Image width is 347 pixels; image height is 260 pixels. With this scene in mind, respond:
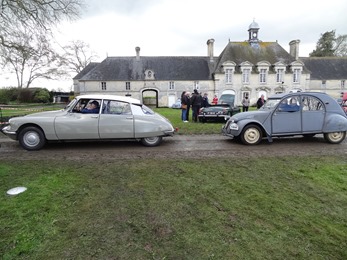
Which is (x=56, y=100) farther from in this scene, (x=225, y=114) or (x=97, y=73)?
(x=225, y=114)

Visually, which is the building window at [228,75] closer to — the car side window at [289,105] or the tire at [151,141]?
the car side window at [289,105]

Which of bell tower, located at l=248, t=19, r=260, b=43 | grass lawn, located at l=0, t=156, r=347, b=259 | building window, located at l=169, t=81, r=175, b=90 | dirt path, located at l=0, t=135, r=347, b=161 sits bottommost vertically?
grass lawn, located at l=0, t=156, r=347, b=259

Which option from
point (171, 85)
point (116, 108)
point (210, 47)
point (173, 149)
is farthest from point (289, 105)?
point (210, 47)

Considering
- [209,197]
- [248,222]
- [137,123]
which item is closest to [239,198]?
[209,197]

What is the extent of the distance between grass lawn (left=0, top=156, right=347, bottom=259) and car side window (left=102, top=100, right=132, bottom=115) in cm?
238

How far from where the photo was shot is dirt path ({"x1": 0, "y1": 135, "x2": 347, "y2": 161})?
6.46 meters

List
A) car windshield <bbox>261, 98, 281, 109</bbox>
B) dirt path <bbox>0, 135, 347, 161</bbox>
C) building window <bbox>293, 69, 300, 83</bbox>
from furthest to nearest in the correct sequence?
1. building window <bbox>293, 69, 300, 83</bbox>
2. car windshield <bbox>261, 98, 281, 109</bbox>
3. dirt path <bbox>0, 135, 347, 161</bbox>

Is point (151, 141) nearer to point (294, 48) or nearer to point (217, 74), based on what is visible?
point (217, 74)

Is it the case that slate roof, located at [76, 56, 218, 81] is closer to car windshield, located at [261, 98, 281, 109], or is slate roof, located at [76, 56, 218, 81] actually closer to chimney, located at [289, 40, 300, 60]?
chimney, located at [289, 40, 300, 60]

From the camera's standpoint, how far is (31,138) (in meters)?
7.03

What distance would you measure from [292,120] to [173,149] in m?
4.16

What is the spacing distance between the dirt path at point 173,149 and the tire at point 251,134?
0.74 feet

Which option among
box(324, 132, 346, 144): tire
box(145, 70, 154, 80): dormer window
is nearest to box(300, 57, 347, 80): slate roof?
box(145, 70, 154, 80): dormer window

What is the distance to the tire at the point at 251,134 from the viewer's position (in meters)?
7.80
